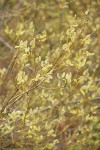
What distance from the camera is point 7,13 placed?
4375 mm

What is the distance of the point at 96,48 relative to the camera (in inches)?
225

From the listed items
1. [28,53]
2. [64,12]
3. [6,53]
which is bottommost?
[28,53]

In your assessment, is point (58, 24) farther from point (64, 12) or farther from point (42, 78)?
point (42, 78)

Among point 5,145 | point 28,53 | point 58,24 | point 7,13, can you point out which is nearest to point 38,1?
point 58,24

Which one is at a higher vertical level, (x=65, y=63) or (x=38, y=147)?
(x=65, y=63)

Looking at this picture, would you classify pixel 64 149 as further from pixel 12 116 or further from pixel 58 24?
pixel 58 24

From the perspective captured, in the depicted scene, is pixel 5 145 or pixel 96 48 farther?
pixel 96 48

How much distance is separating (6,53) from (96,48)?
1.74m

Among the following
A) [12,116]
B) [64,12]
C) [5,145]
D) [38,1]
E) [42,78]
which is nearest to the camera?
[42,78]

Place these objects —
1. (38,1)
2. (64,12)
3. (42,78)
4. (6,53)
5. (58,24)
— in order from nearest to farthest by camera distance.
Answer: (42,78)
(6,53)
(38,1)
(58,24)
(64,12)

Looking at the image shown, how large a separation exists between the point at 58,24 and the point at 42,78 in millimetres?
3789

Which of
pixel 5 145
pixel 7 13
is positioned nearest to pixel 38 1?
pixel 7 13

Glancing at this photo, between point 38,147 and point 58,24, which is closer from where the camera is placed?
point 38,147

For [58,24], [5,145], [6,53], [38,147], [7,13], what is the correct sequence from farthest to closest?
1. [58,24]
2. [6,53]
3. [7,13]
4. [5,145]
5. [38,147]
